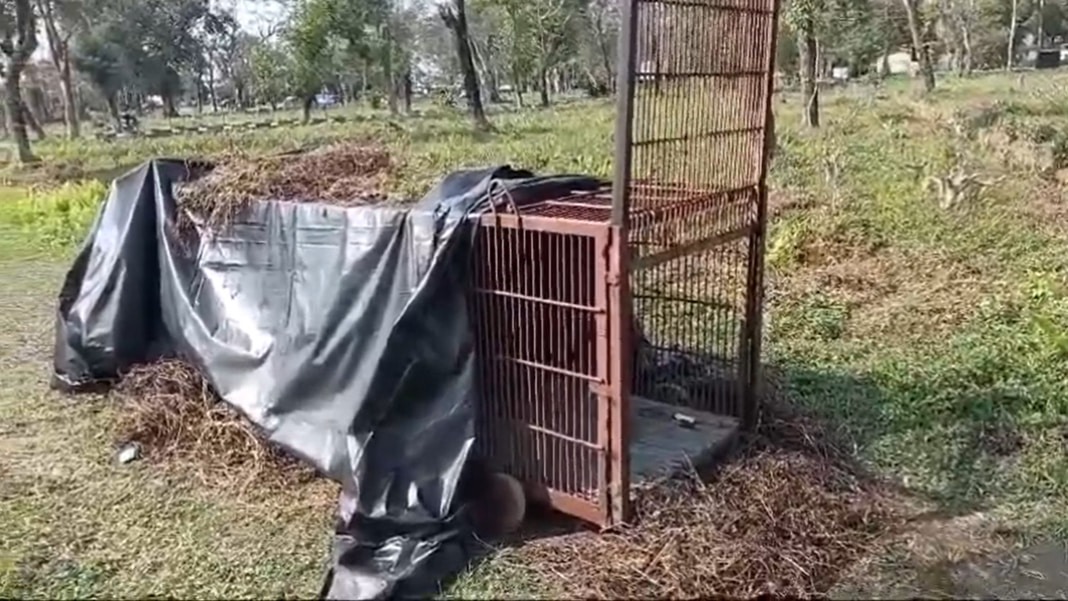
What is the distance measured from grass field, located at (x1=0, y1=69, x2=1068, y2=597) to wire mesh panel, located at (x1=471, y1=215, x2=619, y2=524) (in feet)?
1.23

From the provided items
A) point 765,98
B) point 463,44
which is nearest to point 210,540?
point 765,98

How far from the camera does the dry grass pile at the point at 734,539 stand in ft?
9.38

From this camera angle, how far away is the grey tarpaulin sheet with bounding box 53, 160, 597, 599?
303cm

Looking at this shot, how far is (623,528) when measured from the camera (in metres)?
3.01

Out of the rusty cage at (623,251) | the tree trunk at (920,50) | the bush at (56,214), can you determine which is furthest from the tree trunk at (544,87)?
the rusty cage at (623,251)

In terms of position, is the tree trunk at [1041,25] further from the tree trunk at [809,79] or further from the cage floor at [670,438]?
the cage floor at [670,438]

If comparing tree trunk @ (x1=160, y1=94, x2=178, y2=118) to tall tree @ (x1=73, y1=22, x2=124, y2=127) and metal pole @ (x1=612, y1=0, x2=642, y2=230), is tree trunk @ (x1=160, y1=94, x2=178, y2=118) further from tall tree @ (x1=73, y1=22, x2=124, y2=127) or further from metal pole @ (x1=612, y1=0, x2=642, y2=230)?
metal pole @ (x1=612, y1=0, x2=642, y2=230)

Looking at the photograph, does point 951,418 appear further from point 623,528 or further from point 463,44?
point 463,44

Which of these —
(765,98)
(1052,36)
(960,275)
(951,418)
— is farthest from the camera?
(1052,36)

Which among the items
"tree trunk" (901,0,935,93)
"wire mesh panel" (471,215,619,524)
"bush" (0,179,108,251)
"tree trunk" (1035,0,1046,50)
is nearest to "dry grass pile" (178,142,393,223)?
"wire mesh panel" (471,215,619,524)

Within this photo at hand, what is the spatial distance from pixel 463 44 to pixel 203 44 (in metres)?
14.5

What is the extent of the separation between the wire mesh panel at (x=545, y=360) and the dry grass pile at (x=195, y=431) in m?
0.93

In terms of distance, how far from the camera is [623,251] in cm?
281

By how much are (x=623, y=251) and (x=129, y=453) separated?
96.9 inches
